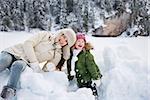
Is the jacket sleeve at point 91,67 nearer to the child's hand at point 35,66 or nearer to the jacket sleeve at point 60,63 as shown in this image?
the jacket sleeve at point 60,63

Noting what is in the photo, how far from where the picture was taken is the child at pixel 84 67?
11.8 ft

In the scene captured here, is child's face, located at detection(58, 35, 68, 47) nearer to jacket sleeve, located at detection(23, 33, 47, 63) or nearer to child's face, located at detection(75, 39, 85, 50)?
child's face, located at detection(75, 39, 85, 50)

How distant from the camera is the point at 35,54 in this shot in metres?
3.56

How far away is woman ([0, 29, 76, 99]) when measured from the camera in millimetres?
3312

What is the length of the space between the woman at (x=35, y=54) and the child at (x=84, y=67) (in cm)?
7

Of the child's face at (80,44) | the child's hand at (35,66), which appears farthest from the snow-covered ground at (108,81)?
the child's face at (80,44)

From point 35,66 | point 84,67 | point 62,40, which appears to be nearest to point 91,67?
point 84,67

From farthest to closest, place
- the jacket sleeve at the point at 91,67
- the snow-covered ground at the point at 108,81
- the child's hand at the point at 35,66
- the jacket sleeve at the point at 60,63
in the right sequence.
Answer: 1. the jacket sleeve at the point at 60,63
2. the jacket sleeve at the point at 91,67
3. the child's hand at the point at 35,66
4. the snow-covered ground at the point at 108,81

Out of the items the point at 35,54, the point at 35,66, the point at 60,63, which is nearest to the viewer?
the point at 35,66

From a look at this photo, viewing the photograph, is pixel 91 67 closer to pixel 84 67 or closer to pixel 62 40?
pixel 84 67

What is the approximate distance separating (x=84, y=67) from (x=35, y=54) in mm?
438

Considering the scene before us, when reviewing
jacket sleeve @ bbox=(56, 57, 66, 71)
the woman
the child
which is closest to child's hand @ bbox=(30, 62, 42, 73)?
the woman

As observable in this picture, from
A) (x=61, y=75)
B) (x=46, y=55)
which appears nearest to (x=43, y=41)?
(x=46, y=55)

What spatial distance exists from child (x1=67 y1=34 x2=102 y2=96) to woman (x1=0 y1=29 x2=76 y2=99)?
2.7 inches
